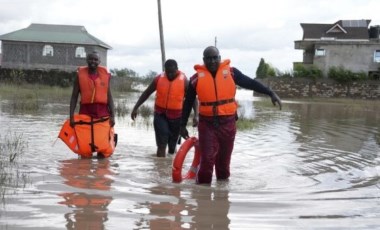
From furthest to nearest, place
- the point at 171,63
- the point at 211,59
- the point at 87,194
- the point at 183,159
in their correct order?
the point at 171,63 < the point at 183,159 < the point at 211,59 < the point at 87,194

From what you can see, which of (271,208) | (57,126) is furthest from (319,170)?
(57,126)

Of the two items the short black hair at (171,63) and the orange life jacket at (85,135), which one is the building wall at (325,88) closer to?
the short black hair at (171,63)

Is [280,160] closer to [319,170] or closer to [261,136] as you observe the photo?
[319,170]

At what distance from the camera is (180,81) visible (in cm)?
923

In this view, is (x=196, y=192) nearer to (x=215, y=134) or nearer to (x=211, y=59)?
(x=215, y=134)

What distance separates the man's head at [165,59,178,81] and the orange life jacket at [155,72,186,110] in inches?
2.9

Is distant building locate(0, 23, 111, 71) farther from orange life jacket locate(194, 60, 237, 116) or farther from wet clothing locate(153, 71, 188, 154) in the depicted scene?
orange life jacket locate(194, 60, 237, 116)

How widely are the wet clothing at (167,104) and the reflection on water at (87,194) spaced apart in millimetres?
1108

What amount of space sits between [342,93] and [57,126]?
34945 millimetres

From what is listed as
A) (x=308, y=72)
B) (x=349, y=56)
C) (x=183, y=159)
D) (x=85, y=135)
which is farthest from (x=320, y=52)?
(x=183, y=159)

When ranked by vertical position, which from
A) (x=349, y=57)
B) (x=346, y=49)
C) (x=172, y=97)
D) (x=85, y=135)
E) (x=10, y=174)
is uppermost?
(x=346, y=49)

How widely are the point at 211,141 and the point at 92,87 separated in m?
2.58

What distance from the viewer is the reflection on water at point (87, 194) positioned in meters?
4.73

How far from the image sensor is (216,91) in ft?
22.2
